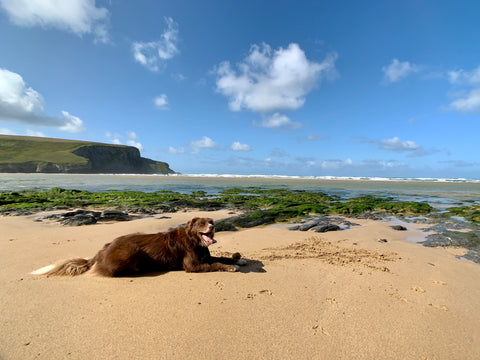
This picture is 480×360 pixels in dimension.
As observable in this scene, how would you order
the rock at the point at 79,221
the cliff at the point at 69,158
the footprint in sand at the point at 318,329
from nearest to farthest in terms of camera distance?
the footprint in sand at the point at 318,329 < the rock at the point at 79,221 < the cliff at the point at 69,158

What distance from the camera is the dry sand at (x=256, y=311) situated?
2133 mm

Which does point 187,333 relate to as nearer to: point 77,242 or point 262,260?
point 262,260

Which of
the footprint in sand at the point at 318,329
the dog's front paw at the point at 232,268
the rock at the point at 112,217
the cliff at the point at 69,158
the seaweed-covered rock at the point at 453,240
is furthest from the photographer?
the cliff at the point at 69,158

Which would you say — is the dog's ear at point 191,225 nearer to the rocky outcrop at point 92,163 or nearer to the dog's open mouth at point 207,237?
the dog's open mouth at point 207,237

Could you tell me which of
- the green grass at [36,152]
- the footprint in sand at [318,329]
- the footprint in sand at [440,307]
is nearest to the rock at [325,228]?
the footprint in sand at [440,307]

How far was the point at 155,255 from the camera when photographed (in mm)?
3824

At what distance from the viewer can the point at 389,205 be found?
13062mm

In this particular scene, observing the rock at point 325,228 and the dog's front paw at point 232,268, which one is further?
the rock at point 325,228

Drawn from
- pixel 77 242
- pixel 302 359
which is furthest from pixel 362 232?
pixel 77 242

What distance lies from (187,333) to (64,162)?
9858 centimetres

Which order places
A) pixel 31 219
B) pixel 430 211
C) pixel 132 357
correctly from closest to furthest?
pixel 132 357, pixel 31 219, pixel 430 211

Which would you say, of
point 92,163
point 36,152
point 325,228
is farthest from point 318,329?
point 36,152

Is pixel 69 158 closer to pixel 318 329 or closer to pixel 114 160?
pixel 114 160

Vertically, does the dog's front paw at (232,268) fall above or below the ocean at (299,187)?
below
